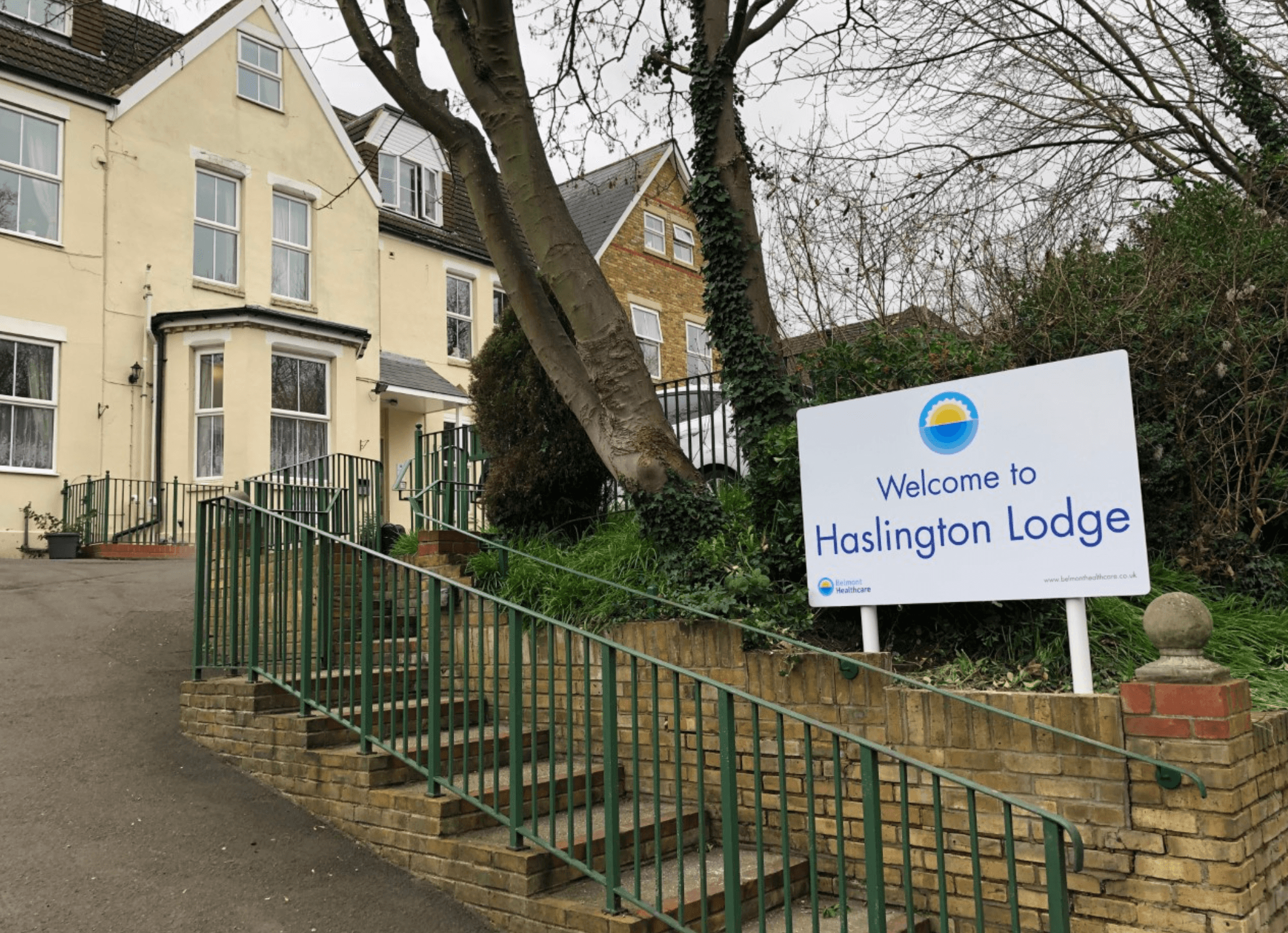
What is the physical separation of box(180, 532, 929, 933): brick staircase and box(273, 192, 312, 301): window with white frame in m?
12.4

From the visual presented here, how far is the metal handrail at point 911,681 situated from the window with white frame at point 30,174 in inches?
451

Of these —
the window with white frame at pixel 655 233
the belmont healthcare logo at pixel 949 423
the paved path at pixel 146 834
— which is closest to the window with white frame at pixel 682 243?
the window with white frame at pixel 655 233

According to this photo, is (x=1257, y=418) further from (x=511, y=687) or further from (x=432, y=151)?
(x=432, y=151)

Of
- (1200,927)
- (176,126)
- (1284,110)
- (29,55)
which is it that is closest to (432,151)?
(176,126)

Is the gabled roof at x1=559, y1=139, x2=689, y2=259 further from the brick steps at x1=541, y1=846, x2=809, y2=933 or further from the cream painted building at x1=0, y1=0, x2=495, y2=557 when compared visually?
the brick steps at x1=541, y1=846, x2=809, y2=933

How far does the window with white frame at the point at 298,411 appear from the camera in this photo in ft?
53.3

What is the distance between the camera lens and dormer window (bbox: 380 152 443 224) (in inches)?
805

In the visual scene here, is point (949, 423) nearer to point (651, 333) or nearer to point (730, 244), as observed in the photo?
point (730, 244)

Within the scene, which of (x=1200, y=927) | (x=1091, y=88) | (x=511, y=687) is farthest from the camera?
(x=1091, y=88)

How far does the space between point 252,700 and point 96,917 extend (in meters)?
1.77

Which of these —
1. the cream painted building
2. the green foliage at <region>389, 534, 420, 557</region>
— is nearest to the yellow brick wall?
the cream painted building

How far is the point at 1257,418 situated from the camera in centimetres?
609

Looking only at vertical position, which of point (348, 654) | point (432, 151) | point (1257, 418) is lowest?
point (348, 654)

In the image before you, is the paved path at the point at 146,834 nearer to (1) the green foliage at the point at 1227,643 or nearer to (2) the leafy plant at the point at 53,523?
(1) the green foliage at the point at 1227,643
